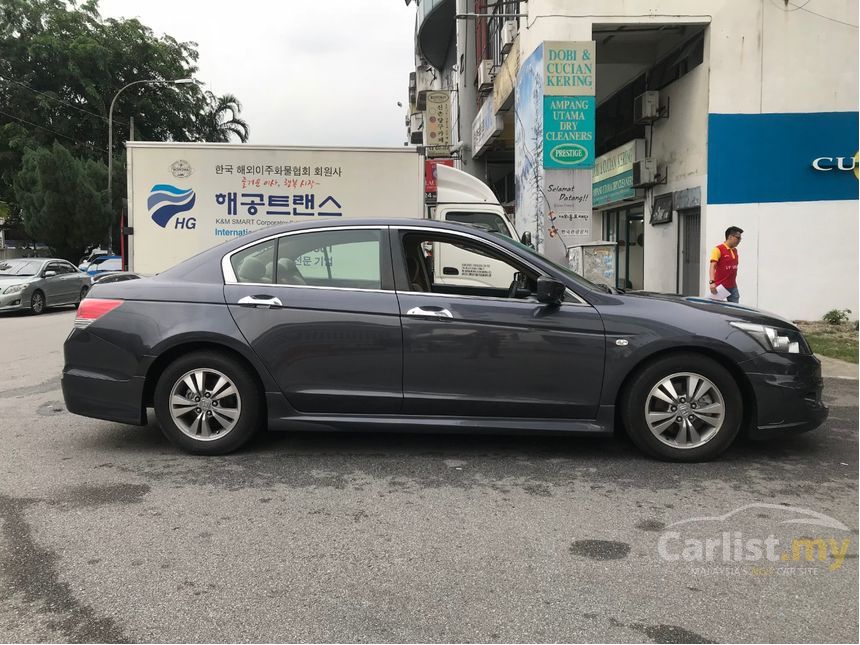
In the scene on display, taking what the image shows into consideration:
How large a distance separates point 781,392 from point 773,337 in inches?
14.4

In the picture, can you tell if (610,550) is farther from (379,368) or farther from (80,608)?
(80,608)

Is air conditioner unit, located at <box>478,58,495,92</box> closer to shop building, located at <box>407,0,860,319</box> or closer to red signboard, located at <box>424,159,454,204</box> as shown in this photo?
shop building, located at <box>407,0,860,319</box>

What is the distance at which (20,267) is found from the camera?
18062 millimetres

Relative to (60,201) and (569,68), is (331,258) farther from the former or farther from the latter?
(60,201)

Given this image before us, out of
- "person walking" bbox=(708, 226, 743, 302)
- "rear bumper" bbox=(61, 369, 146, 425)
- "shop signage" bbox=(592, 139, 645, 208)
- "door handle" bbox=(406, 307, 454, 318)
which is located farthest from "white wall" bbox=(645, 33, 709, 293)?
"rear bumper" bbox=(61, 369, 146, 425)

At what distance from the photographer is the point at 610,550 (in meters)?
3.46

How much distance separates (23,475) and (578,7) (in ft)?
40.6

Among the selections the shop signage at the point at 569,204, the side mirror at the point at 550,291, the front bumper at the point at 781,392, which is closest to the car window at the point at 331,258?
the side mirror at the point at 550,291

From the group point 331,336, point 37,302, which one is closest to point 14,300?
point 37,302

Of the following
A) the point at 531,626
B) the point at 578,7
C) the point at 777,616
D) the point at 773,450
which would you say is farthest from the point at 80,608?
the point at 578,7

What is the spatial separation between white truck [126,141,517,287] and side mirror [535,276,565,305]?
4.49 metres

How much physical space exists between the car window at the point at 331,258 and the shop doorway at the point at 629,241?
13.3 metres

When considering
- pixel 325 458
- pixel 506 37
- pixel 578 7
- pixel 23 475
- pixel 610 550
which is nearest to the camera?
pixel 610 550

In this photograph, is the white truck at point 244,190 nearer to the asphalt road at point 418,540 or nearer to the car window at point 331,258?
the car window at point 331,258
